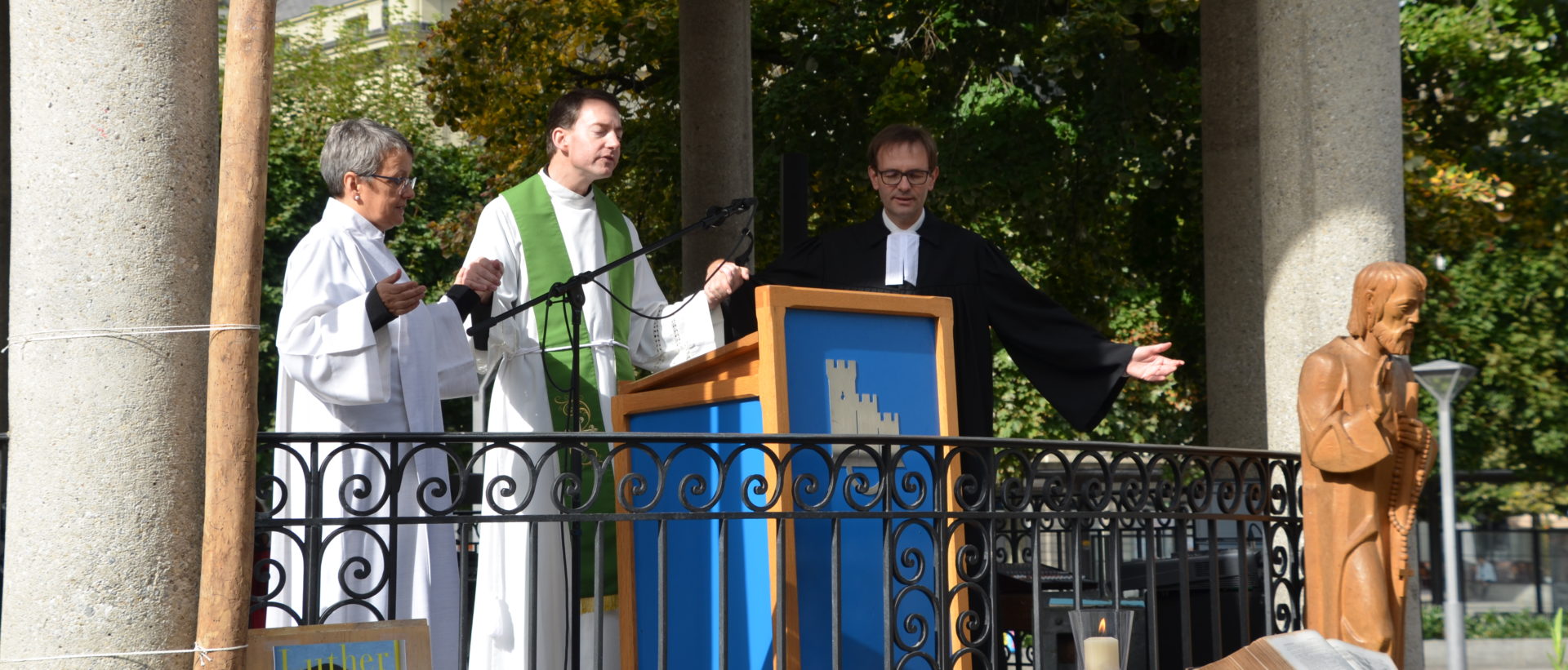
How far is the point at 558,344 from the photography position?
566 centimetres

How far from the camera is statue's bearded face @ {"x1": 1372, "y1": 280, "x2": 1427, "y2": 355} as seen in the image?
5094mm

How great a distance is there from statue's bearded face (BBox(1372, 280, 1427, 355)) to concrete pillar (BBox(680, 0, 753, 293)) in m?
4.55

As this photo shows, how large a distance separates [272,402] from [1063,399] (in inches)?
715

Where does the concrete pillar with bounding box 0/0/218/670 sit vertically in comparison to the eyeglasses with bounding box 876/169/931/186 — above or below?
below

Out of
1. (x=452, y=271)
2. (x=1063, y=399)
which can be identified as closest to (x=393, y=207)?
(x=1063, y=399)

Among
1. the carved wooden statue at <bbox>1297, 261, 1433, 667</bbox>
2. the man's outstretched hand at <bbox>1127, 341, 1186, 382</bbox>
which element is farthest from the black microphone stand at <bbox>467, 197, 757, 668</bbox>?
the carved wooden statue at <bbox>1297, 261, 1433, 667</bbox>

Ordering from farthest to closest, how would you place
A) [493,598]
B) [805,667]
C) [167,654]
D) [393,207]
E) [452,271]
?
[452,271], [493,598], [393,207], [805,667], [167,654]

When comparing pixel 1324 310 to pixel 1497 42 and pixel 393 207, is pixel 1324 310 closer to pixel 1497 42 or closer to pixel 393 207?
pixel 393 207

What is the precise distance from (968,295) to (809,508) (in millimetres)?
1561

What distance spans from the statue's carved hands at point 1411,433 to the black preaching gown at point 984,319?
3.09 ft

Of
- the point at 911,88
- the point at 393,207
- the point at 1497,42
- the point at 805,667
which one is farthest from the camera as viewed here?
the point at 1497,42

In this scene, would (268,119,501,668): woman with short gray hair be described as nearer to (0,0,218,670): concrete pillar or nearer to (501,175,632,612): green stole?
(501,175,632,612): green stole

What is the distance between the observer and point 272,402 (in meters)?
22.1

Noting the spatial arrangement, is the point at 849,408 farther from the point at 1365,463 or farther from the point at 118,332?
the point at 118,332
